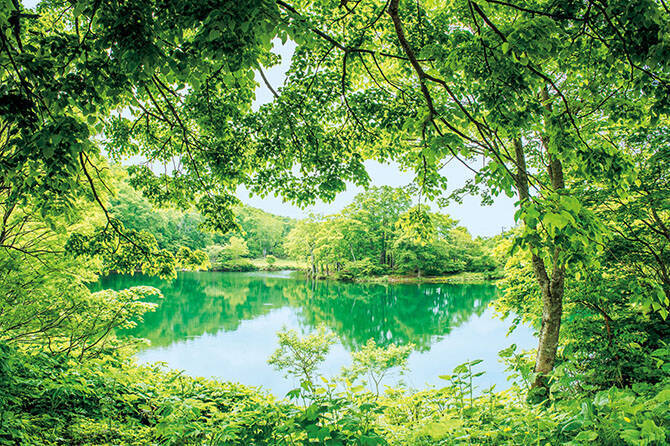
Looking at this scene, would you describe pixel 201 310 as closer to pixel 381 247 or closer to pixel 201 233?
pixel 381 247

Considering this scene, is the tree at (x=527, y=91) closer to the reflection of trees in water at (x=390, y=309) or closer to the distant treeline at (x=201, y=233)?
the reflection of trees in water at (x=390, y=309)

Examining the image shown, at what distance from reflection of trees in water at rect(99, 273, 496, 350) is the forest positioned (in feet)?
25.2

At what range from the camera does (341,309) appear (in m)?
20.0

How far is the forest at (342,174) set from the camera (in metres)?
1.68

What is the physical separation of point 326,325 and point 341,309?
4467mm

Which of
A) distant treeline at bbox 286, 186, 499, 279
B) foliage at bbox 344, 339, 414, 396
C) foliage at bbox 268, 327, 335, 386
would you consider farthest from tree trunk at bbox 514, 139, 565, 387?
distant treeline at bbox 286, 186, 499, 279

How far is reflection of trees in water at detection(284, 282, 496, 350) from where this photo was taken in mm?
14453

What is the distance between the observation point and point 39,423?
2.29 m

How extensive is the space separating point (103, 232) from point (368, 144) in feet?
12.2

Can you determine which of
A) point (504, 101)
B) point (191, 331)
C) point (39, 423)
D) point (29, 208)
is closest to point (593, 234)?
point (504, 101)

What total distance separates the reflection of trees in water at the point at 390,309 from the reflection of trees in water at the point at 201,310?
2.82m

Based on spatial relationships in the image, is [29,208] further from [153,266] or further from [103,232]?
[153,266]

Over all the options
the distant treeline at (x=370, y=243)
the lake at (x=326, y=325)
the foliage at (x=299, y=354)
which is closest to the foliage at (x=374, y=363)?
the lake at (x=326, y=325)

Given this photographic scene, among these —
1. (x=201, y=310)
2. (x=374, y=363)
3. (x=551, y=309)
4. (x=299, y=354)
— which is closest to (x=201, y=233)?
(x=201, y=310)
